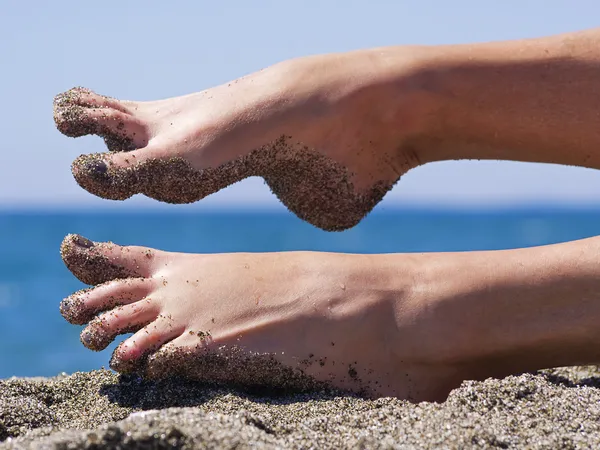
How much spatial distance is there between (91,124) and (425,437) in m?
1.09

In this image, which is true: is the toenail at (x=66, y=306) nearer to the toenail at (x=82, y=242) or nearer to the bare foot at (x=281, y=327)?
the bare foot at (x=281, y=327)

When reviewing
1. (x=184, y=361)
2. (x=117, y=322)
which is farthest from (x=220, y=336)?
(x=117, y=322)

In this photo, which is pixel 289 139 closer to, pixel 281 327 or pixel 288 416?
pixel 281 327

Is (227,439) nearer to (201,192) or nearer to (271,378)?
(271,378)

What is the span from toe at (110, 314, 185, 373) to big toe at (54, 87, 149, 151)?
414 mm

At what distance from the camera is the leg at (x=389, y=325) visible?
1410mm

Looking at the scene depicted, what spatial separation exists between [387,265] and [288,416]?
0.45 m

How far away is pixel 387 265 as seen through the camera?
5.00 ft

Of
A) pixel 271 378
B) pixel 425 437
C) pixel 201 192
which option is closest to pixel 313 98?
pixel 201 192

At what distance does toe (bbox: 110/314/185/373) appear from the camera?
4.73 ft

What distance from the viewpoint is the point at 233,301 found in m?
1.51

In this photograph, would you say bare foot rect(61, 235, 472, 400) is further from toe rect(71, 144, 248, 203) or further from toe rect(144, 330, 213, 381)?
toe rect(71, 144, 248, 203)

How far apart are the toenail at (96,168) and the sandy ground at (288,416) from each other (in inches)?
16.0

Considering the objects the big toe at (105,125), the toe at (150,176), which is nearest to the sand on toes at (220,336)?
the toe at (150,176)
